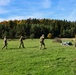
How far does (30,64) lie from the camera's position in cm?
2284

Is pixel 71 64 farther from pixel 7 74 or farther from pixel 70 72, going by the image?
pixel 7 74

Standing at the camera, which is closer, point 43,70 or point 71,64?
point 43,70

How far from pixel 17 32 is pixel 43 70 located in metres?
135

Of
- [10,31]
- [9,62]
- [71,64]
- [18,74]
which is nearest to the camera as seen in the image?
[18,74]

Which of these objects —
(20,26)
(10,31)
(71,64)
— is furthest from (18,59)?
(20,26)

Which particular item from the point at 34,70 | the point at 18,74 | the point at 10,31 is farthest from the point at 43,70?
the point at 10,31

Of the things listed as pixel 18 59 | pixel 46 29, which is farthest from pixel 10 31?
pixel 18 59

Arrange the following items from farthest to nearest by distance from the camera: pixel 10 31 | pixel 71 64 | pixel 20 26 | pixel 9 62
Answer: pixel 20 26, pixel 10 31, pixel 9 62, pixel 71 64

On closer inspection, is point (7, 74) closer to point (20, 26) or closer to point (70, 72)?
point (70, 72)

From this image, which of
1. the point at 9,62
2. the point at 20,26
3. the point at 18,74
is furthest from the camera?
the point at 20,26

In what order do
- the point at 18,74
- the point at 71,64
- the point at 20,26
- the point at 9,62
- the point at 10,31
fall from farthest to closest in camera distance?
the point at 20,26
the point at 10,31
the point at 9,62
the point at 71,64
the point at 18,74

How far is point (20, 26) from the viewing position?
166 meters

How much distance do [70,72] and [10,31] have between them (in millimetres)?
135469

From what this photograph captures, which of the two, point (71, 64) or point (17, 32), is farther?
point (17, 32)
